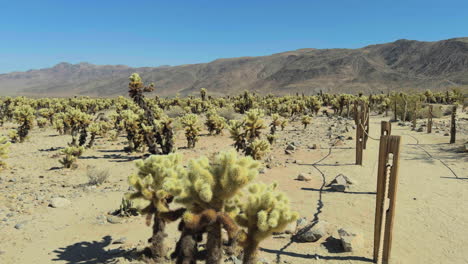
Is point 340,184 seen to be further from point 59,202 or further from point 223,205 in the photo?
point 59,202

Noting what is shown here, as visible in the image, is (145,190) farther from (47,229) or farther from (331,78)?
(331,78)

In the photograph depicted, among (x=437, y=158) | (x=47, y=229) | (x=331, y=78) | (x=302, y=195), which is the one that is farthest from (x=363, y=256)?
(x=331, y=78)

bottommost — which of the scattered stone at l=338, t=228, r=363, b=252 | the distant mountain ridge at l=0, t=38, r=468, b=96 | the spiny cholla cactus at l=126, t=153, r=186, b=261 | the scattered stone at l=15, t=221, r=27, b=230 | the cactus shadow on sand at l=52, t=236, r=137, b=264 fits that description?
the cactus shadow on sand at l=52, t=236, r=137, b=264

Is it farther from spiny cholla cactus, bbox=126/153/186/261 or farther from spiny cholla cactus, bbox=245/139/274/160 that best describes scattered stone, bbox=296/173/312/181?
spiny cholla cactus, bbox=126/153/186/261

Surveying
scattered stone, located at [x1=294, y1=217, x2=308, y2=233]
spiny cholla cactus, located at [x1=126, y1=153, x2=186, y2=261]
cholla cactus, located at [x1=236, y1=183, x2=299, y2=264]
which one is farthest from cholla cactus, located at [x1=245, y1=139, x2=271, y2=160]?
cholla cactus, located at [x1=236, y1=183, x2=299, y2=264]

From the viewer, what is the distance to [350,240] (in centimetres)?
534

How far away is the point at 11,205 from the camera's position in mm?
7477

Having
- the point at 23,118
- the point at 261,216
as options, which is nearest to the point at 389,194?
the point at 261,216

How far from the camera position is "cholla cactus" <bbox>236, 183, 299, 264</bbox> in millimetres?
3424

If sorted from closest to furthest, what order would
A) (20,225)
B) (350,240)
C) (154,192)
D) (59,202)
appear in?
1. (154,192)
2. (350,240)
3. (20,225)
4. (59,202)

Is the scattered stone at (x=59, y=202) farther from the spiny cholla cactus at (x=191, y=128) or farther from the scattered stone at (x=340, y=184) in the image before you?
the spiny cholla cactus at (x=191, y=128)

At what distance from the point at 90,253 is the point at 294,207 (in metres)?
4.68

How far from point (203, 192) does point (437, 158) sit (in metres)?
12.7

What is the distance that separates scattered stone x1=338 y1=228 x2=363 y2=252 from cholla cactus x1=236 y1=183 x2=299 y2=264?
2340 mm
